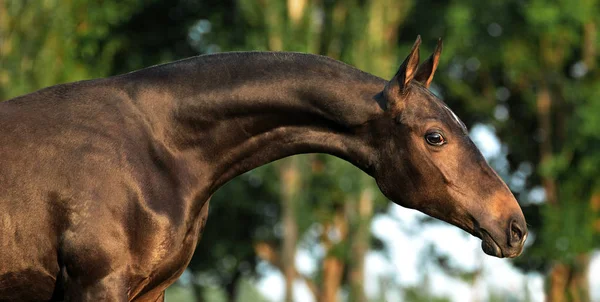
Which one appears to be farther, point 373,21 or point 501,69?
point 501,69

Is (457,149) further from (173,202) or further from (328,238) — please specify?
(328,238)

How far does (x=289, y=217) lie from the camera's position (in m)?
26.9

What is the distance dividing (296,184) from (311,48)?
3.30 meters

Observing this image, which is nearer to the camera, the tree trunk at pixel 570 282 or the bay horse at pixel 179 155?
the bay horse at pixel 179 155

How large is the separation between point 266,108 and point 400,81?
618 mm

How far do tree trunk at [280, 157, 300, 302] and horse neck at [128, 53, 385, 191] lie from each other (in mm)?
21477

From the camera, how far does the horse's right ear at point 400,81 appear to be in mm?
4711

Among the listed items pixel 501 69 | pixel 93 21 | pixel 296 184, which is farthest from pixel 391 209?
pixel 93 21

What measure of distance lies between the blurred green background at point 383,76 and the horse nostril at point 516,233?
1981cm

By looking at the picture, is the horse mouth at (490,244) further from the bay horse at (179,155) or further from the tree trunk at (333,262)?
the tree trunk at (333,262)

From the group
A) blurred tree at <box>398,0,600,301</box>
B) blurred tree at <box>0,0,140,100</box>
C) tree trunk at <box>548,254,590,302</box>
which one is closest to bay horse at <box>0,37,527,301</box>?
blurred tree at <box>0,0,140,100</box>

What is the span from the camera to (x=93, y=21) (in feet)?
96.5

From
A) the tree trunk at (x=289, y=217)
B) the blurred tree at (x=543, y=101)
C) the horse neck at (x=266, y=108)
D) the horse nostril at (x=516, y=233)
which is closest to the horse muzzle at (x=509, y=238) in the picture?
the horse nostril at (x=516, y=233)

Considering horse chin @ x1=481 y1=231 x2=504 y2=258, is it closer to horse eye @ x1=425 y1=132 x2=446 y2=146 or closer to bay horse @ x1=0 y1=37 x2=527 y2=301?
bay horse @ x1=0 y1=37 x2=527 y2=301
